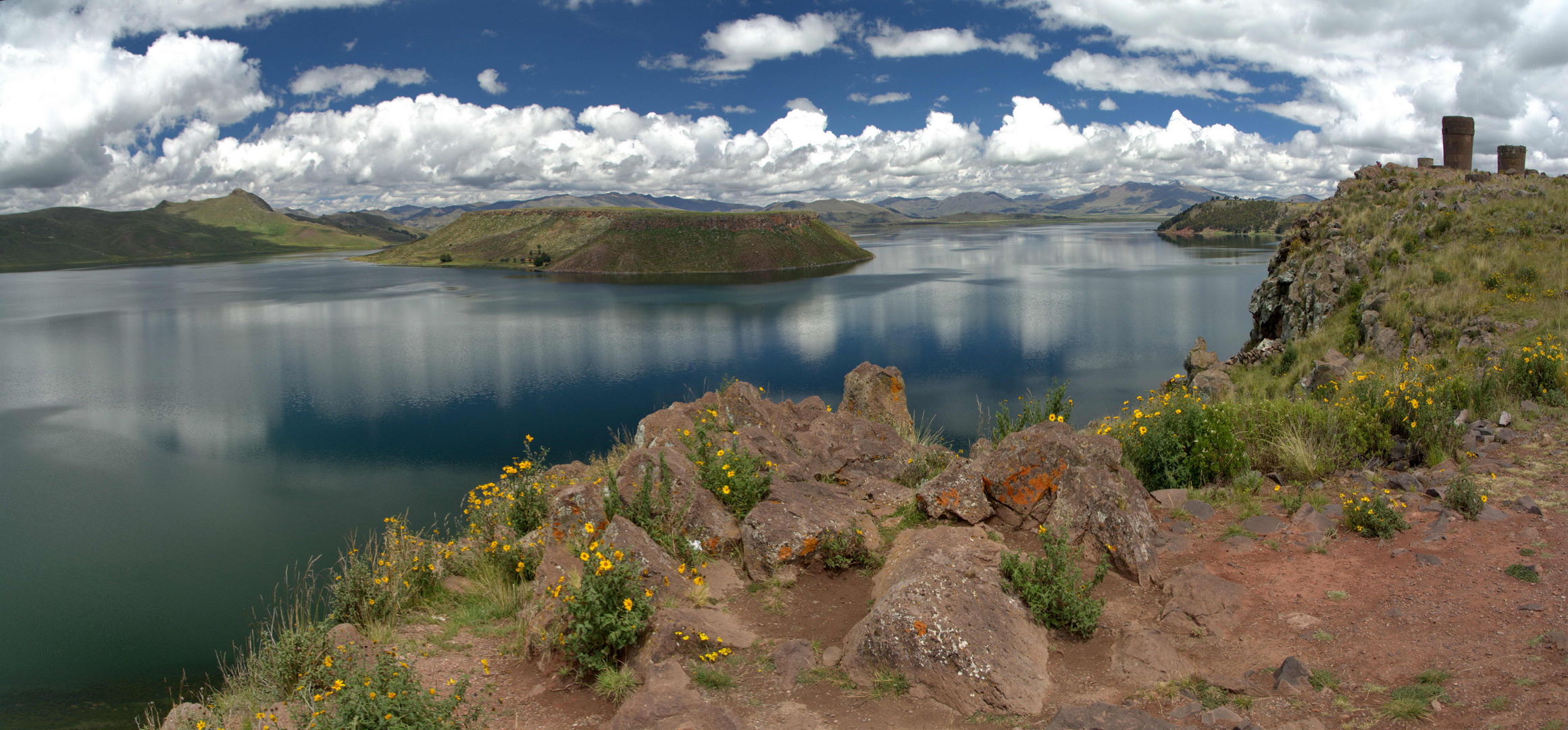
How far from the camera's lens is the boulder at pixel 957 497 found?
7.67 m

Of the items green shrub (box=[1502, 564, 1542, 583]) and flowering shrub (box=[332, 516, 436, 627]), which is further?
flowering shrub (box=[332, 516, 436, 627])

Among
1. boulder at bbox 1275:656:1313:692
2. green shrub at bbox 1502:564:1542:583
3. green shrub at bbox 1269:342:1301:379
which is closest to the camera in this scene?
boulder at bbox 1275:656:1313:692

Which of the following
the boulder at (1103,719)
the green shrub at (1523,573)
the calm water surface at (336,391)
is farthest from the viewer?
the calm water surface at (336,391)

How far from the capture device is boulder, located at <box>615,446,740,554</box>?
25.3 ft

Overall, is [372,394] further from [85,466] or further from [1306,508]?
[1306,508]

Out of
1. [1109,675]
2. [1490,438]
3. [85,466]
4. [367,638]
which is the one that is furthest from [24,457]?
[1490,438]

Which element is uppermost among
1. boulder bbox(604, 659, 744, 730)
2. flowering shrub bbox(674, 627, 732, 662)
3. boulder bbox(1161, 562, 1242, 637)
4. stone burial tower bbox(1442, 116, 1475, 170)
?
stone burial tower bbox(1442, 116, 1475, 170)

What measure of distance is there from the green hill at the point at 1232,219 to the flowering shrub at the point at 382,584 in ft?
492

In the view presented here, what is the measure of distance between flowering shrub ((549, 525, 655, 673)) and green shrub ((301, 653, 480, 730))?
0.85 m

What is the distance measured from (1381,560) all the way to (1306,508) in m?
1.13

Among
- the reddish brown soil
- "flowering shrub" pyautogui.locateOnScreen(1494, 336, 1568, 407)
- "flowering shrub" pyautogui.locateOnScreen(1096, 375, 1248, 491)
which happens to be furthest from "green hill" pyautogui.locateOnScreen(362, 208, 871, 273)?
the reddish brown soil

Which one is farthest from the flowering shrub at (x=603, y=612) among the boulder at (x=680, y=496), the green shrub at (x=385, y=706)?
the boulder at (x=680, y=496)

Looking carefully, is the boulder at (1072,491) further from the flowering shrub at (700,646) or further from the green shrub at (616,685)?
the green shrub at (616,685)

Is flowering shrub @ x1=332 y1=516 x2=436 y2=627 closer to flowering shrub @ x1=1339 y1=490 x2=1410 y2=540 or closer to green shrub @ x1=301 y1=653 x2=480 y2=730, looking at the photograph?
green shrub @ x1=301 y1=653 x2=480 y2=730
